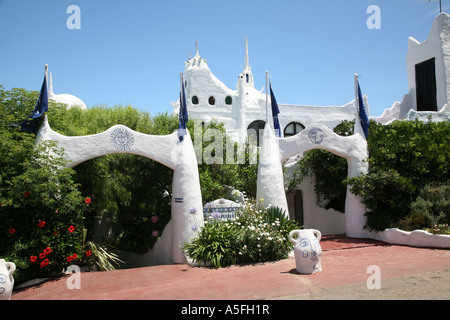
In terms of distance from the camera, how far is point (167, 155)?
1045 centimetres

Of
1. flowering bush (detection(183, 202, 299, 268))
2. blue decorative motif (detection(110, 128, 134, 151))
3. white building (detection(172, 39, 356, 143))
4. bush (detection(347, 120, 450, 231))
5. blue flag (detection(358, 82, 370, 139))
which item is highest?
white building (detection(172, 39, 356, 143))

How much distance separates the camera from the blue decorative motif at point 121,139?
9953 millimetres

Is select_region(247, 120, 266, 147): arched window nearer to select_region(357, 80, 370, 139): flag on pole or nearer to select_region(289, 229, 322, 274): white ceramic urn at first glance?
select_region(357, 80, 370, 139): flag on pole

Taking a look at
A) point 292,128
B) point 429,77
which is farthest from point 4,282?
point 429,77

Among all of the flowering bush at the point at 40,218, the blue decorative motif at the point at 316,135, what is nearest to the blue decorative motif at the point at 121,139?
the flowering bush at the point at 40,218

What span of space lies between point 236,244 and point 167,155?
3196mm

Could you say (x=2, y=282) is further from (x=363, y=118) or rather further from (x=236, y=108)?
(x=236, y=108)

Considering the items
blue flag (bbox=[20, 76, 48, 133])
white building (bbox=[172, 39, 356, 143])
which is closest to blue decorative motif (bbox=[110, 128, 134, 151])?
blue flag (bbox=[20, 76, 48, 133])

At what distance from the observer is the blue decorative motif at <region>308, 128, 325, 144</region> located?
12336mm

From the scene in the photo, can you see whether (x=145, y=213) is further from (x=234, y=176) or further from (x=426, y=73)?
(x=426, y=73)

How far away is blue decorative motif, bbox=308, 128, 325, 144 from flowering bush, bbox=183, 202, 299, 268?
3.59 metres

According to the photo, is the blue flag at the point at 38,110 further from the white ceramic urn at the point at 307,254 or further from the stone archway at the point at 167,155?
the white ceramic urn at the point at 307,254

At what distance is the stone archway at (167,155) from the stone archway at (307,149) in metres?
2.43

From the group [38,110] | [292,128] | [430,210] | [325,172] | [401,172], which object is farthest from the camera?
[292,128]
